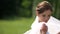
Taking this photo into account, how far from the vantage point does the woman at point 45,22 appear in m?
1.73

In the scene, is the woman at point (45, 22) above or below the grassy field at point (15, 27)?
above

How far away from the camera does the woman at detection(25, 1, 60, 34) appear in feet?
5.68

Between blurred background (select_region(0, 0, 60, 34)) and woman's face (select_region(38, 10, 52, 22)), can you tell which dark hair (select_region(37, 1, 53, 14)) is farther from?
blurred background (select_region(0, 0, 60, 34))

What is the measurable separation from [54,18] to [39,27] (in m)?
0.16

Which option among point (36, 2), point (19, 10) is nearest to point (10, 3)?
point (19, 10)

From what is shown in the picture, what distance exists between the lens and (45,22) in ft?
5.74

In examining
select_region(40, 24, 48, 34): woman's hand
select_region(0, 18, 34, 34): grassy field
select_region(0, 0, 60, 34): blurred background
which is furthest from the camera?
select_region(0, 0, 60, 34): blurred background

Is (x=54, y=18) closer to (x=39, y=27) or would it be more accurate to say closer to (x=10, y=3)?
(x=39, y=27)

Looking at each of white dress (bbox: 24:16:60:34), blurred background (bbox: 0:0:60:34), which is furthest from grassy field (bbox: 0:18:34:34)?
white dress (bbox: 24:16:60:34)

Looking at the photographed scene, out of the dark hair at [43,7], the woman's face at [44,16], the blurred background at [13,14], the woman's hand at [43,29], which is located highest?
the dark hair at [43,7]

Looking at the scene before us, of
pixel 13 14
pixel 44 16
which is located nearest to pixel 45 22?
pixel 44 16

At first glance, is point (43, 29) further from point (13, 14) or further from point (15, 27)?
point (13, 14)

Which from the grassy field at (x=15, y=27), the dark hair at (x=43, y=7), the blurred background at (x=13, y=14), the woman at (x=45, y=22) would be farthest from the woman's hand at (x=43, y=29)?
the blurred background at (x=13, y=14)

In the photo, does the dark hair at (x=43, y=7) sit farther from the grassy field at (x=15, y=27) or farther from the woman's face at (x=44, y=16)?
the grassy field at (x=15, y=27)
